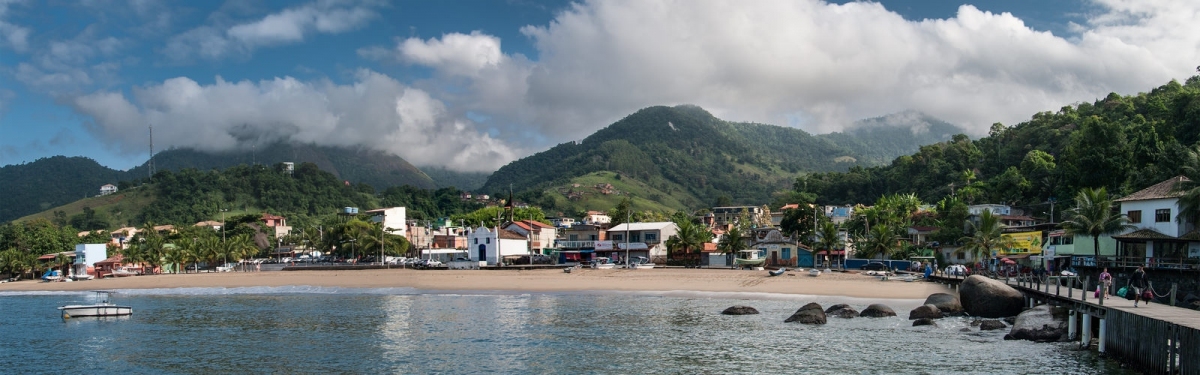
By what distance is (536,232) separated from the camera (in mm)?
104438

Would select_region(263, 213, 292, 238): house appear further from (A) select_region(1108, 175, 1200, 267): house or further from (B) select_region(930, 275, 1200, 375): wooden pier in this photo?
(B) select_region(930, 275, 1200, 375): wooden pier

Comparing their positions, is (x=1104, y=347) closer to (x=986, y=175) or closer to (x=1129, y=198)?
(x=1129, y=198)

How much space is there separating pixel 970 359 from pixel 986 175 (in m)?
111

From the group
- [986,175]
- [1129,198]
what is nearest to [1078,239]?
[1129,198]

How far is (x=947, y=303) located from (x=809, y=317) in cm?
803

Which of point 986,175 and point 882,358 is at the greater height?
point 986,175

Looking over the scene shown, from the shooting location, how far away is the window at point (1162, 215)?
4825cm

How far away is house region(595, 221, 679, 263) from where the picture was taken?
322ft

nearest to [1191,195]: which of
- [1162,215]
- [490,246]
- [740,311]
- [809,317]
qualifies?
[1162,215]

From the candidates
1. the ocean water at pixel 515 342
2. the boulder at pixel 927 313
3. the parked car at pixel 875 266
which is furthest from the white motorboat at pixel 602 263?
the boulder at pixel 927 313

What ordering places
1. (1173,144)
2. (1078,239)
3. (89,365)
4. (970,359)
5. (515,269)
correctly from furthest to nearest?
(515,269)
(1173,144)
(1078,239)
(89,365)
(970,359)

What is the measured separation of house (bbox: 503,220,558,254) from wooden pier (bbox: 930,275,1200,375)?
71027mm

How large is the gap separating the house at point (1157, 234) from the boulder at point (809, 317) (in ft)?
64.4

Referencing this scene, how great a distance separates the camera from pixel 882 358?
1123 inches
